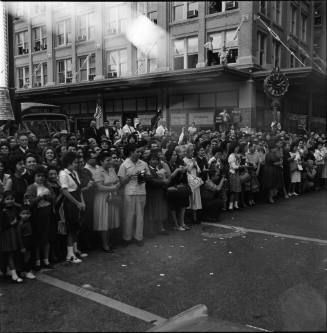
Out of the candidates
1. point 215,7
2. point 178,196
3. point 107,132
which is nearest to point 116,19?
point 215,7

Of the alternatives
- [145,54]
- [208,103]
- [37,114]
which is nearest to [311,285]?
[145,54]

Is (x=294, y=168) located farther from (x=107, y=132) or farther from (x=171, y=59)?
(x=107, y=132)

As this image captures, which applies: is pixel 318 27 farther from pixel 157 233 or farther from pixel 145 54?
pixel 157 233

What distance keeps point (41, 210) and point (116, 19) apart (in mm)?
2709

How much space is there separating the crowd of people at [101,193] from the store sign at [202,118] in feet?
37.0

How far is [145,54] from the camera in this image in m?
7.90

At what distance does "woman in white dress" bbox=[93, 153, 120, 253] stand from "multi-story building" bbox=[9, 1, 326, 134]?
5.45 feet

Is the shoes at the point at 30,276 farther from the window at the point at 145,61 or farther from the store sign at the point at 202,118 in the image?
the store sign at the point at 202,118

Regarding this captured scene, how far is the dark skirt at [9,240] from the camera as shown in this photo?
4.99m

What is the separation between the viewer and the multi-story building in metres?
4.79

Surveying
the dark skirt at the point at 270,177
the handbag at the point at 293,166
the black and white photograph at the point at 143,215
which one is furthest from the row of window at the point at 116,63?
the handbag at the point at 293,166

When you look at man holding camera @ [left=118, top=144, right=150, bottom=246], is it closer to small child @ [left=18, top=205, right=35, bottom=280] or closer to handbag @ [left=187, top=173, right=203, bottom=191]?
handbag @ [left=187, top=173, right=203, bottom=191]

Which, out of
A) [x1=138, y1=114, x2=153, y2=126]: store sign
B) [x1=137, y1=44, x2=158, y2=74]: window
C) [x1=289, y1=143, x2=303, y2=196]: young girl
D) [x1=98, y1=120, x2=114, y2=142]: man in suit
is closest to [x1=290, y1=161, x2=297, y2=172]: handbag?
[x1=289, y1=143, x2=303, y2=196]: young girl

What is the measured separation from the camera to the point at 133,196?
6820mm
